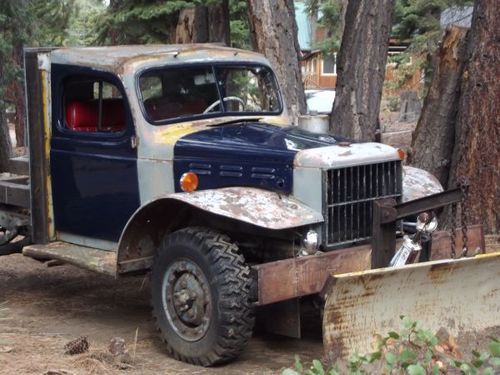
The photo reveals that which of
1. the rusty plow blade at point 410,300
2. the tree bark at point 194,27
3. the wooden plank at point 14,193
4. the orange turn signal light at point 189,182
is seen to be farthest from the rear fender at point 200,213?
the tree bark at point 194,27

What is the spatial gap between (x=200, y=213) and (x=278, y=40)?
438 cm

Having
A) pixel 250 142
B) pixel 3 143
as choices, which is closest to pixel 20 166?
pixel 250 142

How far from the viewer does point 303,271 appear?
591 centimetres

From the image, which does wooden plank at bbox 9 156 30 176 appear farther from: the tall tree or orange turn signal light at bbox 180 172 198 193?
the tall tree

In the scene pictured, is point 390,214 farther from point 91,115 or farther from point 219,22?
point 219,22

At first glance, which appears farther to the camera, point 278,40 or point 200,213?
point 278,40

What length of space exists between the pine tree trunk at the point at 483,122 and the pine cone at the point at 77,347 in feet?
14.8

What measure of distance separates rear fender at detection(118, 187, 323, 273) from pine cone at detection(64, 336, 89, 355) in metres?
0.64

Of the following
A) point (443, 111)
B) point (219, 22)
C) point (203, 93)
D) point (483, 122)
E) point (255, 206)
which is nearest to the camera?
point (255, 206)

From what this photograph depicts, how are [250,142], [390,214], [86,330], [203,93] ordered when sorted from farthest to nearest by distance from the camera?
[203,93] < [86,330] < [250,142] < [390,214]

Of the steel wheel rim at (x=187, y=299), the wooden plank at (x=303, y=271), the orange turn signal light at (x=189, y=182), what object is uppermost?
the orange turn signal light at (x=189, y=182)

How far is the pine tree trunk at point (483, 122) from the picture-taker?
30.8 ft

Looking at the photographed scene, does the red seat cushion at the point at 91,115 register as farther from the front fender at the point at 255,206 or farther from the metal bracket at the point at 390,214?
the metal bracket at the point at 390,214

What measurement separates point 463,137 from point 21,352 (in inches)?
205
